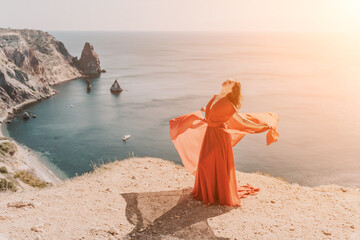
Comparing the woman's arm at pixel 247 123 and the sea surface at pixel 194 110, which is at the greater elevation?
the woman's arm at pixel 247 123

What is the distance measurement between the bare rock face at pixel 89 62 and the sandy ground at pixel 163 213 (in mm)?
94885

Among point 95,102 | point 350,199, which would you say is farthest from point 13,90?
point 350,199

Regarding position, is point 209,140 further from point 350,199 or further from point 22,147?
point 22,147

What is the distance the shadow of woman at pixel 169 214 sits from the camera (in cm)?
734

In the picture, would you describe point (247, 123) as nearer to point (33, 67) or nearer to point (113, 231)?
point (113, 231)

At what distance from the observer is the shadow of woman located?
24.1ft

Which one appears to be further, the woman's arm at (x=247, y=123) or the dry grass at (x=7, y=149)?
the dry grass at (x=7, y=149)

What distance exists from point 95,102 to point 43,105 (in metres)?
10.8

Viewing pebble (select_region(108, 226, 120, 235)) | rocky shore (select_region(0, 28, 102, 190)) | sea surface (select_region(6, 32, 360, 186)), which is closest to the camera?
pebble (select_region(108, 226, 120, 235))

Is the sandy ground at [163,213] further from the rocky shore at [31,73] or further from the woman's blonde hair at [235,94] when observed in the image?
the rocky shore at [31,73]

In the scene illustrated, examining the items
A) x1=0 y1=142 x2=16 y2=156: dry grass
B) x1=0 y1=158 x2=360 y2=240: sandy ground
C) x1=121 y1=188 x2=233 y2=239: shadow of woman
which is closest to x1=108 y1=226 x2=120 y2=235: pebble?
x1=0 y1=158 x2=360 y2=240: sandy ground

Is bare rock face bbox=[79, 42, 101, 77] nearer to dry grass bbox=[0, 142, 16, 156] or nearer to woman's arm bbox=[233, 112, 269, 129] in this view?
dry grass bbox=[0, 142, 16, 156]

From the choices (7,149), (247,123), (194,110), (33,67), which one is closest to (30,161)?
(7,149)

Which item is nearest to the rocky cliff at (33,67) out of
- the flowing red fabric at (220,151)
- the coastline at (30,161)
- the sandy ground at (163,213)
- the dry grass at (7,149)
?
the coastline at (30,161)
